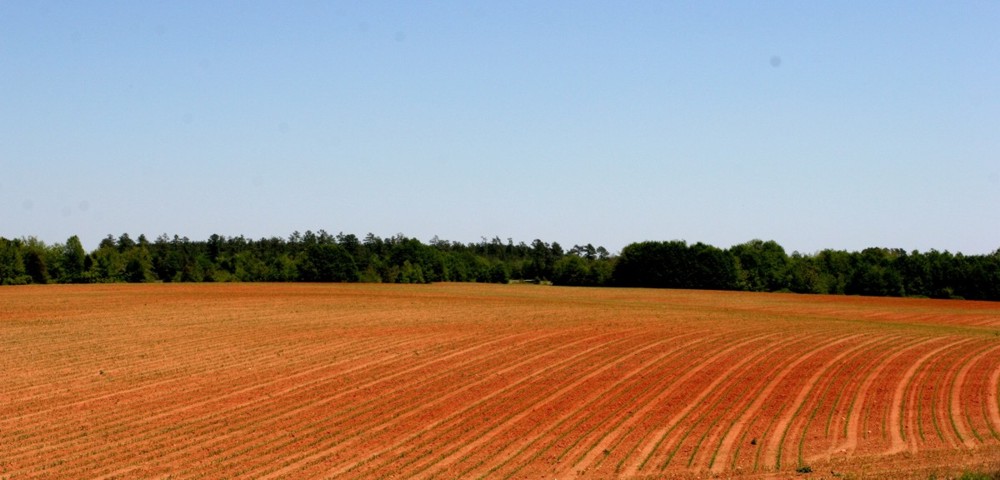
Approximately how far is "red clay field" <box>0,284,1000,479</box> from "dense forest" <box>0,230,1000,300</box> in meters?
59.5

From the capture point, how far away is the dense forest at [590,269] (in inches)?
3932

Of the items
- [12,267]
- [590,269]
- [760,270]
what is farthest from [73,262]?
[760,270]

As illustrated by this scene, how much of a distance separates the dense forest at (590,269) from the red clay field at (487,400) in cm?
5948

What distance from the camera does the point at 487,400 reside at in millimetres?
24281

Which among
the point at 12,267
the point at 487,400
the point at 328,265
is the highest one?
the point at 328,265

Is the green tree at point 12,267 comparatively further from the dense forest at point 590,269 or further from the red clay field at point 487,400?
the red clay field at point 487,400

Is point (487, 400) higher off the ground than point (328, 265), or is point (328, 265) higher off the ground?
point (328, 265)

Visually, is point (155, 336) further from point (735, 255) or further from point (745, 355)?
point (735, 255)

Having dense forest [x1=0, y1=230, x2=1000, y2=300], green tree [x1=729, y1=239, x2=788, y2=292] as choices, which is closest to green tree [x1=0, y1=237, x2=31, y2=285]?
dense forest [x1=0, y1=230, x2=1000, y2=300]

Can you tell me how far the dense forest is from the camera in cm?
9988

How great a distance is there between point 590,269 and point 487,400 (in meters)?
106

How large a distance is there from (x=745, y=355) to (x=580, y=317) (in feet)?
58.4

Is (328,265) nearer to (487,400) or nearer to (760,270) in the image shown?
(760,270)

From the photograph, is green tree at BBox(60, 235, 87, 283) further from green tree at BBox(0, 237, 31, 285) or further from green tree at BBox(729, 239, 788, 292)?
green tree at BBox(729, 239, 788, 292)
